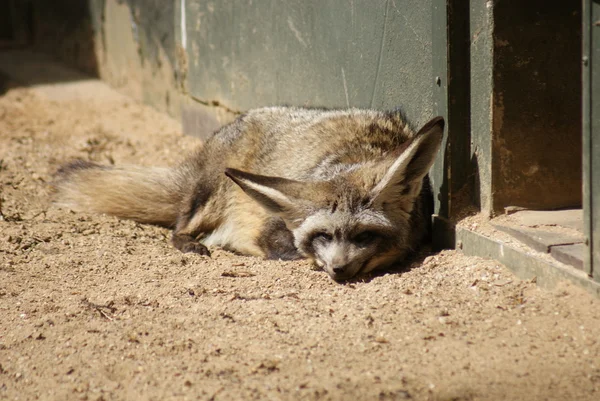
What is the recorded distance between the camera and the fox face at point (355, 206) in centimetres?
383

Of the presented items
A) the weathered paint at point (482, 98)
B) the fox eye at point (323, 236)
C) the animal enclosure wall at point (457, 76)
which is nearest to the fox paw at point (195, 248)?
the fox eye at point (323, 236)

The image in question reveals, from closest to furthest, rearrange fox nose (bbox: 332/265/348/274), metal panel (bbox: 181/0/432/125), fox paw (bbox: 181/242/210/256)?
fox nose (bbox: 332/265/348/274) → metal panel (bbox: 181/0/432/125) → fox paw (bbox: 181/242/210/256)

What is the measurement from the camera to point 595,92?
2.87m

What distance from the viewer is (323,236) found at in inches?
156

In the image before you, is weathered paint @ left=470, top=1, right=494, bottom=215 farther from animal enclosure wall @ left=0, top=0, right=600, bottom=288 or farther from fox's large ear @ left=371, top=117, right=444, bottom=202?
fox's large ear @ left=371, top=117, right=444, bottom=202

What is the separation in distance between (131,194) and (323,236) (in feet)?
6.20

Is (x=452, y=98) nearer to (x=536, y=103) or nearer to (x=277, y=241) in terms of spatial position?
(x=536, y=103)

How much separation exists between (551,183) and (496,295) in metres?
0.87

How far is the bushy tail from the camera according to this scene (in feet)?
17.5

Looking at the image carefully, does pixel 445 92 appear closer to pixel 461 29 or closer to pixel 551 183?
pixel 461 29

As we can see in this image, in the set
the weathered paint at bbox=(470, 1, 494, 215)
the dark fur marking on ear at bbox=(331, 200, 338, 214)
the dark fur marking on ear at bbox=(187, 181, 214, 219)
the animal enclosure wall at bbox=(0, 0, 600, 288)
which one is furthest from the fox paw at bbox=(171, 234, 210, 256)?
the weathered paint at bbox=(470, 1, 494, 215)

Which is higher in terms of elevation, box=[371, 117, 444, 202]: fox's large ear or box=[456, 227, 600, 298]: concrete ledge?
box=[371, 117, 444, 202]: fox's large ear

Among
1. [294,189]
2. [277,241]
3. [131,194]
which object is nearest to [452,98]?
[294,189]

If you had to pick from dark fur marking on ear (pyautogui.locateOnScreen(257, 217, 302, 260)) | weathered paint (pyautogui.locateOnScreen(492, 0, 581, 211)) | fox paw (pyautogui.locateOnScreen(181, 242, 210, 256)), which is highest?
weathered paint (pyautogui.locateOnScreen(492, 0, 581, 211))
